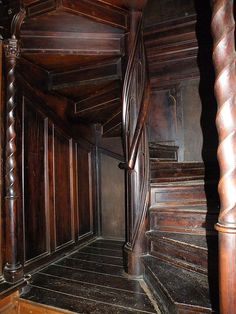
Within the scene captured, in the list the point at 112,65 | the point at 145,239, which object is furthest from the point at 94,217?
the point at 112,65

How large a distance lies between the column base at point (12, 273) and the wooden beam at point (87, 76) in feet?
5.82

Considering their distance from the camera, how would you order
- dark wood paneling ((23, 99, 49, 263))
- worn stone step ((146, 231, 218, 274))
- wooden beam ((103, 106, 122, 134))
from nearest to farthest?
worn stone step ((146, 231, 218, 274)) < dark wood paneling ((23, 99, 49, 263)) < wooden beam ((103, 106, 122, 134))

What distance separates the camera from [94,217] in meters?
3.51

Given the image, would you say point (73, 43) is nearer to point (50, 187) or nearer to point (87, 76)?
point (87, 76)

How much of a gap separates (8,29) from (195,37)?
2.29m

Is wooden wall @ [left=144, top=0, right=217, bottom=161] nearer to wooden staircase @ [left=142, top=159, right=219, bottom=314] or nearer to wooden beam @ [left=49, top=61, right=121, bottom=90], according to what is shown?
wooden staircase @ [left=142, top=159, right=219, bottom=314]

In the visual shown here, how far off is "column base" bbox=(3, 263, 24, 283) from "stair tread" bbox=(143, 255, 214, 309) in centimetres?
104

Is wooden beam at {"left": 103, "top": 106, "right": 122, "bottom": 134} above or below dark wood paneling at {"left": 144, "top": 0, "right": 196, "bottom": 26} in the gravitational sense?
below

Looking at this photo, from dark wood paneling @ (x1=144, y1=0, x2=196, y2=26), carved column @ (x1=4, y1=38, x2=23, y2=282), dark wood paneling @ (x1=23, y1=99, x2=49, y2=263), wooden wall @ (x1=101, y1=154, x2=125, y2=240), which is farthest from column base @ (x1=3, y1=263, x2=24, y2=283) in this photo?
dark wood paneling @ (x1=144, y1=0, x2=196, y2=26)

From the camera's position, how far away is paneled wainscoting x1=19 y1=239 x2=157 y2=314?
5.78ft

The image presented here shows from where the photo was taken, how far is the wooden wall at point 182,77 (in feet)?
10.8

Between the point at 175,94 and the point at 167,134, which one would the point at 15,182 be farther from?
the point at 175,94

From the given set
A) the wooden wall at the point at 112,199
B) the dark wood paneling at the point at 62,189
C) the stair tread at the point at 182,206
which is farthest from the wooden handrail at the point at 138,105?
the wooden wall at the point at 112,199

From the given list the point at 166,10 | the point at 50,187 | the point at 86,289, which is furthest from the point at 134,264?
the point at 166,10
